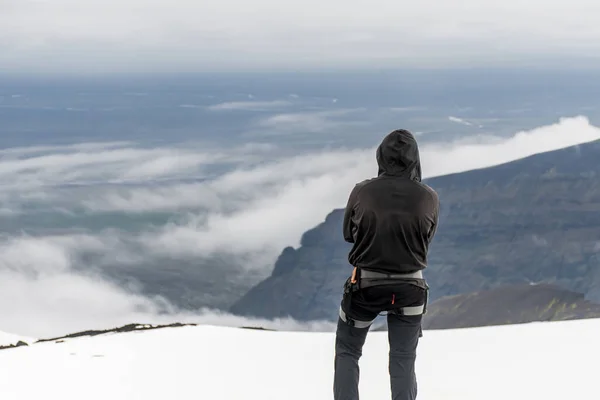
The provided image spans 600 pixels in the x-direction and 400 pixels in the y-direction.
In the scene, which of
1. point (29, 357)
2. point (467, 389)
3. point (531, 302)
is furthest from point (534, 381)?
point (531, 302)

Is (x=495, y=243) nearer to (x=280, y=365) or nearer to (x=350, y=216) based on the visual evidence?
(x=280, y=365)

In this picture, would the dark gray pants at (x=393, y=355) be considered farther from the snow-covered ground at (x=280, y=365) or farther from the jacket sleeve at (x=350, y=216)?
the snow-covered ground at (x=280, y=365)

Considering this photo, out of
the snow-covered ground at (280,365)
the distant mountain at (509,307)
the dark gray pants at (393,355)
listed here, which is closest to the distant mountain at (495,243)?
the distant mountain at (509,307)

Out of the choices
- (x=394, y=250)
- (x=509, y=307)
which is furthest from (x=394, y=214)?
(x=509, y=307)

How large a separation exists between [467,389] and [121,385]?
3.03 metres

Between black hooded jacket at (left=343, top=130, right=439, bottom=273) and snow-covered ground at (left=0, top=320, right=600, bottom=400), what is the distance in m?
2.25

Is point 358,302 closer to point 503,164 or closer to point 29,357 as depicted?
point 29,357

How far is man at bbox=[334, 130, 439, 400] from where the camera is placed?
3891 mm

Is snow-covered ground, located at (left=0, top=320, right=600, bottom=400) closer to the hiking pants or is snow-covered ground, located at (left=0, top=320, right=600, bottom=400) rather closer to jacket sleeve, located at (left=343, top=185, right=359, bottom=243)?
the hiking pants

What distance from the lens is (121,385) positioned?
635 cm

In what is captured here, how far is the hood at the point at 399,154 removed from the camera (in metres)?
4.00

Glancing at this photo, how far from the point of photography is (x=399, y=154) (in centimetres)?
400

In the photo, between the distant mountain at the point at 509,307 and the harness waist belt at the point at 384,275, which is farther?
the distant mountain at the point at 509,307

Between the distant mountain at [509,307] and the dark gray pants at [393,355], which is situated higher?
the distant mountain at [509,307]
